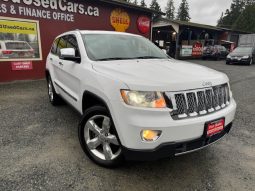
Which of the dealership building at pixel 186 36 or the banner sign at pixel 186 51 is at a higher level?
the dealership building at pixel 186 36

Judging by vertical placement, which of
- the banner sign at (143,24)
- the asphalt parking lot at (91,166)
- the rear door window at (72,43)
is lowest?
the asphalt parking lot at (91,166)

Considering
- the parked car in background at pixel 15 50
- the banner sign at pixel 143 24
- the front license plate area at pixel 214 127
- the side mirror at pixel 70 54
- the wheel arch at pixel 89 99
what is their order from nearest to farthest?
the front license plate area at pixel 214 127
the wheel arch at pixel 89 99
the side mirror at pixel 70 54
the parked car in background at pixel 15 50
the banner sign at pixel 143 24

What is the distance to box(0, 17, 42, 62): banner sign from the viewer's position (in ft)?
27.3

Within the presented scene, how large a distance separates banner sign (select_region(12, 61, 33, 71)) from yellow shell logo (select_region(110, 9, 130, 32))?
15.4ft

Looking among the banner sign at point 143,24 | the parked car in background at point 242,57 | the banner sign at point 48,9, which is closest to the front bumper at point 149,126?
the banner sign at point 48,9

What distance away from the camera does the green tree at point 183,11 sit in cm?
8169

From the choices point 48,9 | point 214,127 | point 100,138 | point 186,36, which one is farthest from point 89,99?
point 186,36

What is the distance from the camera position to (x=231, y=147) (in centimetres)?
357

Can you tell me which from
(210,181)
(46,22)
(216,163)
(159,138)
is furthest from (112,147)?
(46,22)

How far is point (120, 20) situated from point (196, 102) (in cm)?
1020

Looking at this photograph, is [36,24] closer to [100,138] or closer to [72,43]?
[72,43]

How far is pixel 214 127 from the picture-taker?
249 centimetres

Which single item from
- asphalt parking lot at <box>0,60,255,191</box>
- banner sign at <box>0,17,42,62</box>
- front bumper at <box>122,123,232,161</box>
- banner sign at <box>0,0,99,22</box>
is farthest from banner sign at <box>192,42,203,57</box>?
front bumper at <box>122,123,232,161</box>

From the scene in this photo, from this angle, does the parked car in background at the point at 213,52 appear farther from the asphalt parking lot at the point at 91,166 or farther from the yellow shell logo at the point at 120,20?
the asphalt parking lot at the point at 91,166
